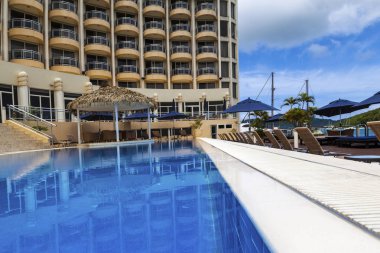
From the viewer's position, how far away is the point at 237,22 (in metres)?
41.2

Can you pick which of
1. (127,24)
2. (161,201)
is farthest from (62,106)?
(161,201)

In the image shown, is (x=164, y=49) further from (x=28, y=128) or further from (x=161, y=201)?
(x=161, y=201)

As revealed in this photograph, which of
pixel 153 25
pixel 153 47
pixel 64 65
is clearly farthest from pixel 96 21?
pixel 153 47

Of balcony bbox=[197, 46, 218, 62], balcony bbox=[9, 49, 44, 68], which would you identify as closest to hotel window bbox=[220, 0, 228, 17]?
balcony bbox=[197, 46, 218, 62]

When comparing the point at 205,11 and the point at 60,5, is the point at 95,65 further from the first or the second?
the point at 205,11

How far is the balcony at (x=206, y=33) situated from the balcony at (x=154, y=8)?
194 inches

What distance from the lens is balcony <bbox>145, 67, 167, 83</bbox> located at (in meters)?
36.2

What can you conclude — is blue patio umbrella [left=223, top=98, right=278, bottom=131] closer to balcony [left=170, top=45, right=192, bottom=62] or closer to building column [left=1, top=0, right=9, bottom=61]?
building column [left=1, top=0, right=9, bottom=61]

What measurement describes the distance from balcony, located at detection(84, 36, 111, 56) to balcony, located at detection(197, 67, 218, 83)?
1133cm

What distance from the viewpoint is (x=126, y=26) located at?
112 feet

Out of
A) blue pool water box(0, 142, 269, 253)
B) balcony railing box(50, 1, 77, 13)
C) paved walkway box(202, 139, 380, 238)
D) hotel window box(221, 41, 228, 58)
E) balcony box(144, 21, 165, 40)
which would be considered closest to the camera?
paved walkway box(202, 139, 380, 238)

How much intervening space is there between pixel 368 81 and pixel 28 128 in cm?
3097

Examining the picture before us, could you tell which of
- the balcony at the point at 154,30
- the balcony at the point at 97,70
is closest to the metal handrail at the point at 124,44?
the balcony at the point at 154,30

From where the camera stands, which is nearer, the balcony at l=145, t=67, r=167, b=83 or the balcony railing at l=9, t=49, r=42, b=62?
the balcony railing at l=9, t=49, r=42, b=62
